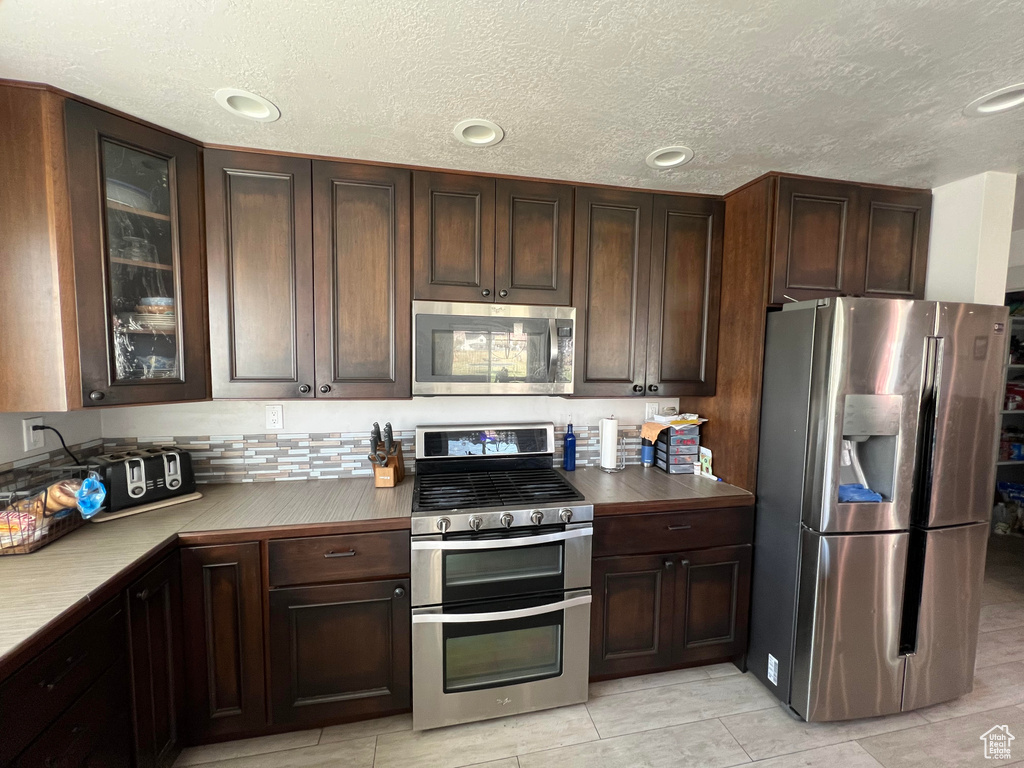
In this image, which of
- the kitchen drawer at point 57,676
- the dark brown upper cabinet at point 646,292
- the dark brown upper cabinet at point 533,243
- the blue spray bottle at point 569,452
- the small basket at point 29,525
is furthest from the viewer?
the blue spray bottle at point 569,452

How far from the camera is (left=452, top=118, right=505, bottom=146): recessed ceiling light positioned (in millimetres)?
1466

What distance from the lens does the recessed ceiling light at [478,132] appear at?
147 cm

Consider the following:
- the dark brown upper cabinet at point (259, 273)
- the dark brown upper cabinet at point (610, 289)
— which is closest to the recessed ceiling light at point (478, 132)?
the dark brown upper cabinet at point (610, 289)

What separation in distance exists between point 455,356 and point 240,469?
1.23m

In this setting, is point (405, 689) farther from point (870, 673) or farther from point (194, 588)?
point (870, 673)

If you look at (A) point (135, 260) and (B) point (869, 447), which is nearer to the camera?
(A) point (135, 260)

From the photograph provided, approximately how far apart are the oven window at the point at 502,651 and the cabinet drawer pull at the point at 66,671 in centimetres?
105

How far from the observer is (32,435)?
59.5 inches

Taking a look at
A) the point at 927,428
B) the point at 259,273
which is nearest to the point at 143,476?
the point at 259,273

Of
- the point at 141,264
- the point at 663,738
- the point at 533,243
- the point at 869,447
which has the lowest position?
the point at 663,738

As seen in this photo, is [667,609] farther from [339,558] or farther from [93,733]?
[93,733]

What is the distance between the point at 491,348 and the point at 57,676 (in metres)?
1.61

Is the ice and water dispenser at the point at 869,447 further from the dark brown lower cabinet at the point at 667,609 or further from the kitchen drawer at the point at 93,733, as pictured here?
the kitchen drawer at the point at 93,733

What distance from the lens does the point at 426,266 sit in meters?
1.83
